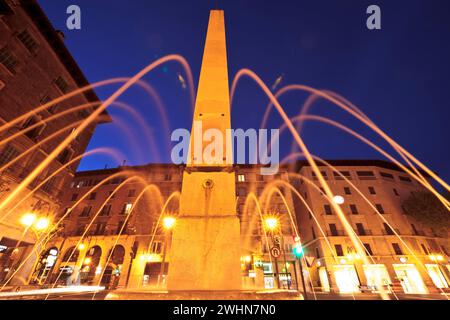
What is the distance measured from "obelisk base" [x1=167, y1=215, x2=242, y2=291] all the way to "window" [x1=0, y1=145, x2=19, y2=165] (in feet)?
72.8

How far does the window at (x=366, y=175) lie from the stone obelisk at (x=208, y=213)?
40.6 metres

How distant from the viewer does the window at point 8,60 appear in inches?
699

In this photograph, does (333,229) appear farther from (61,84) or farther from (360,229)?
(61,84)

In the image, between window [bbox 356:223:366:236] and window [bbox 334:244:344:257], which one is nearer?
window [bbox 334:244:344:257]

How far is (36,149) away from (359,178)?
48130 mm

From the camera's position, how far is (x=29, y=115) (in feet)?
65.0

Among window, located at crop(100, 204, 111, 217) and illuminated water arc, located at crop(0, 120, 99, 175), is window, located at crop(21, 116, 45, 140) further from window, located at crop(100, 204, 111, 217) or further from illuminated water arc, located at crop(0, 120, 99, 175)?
window, located at crop(100, 204, 111, 217)

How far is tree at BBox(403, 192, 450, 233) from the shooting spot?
99.2 ft

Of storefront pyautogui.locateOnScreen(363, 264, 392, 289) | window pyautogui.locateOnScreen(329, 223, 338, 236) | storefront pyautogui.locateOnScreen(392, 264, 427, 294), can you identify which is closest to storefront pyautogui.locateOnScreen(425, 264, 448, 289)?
storefront pyautogui.locateOnScreen(392, 264, 427, 294)

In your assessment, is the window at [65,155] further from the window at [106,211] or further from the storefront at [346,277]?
the storefront at [346,277]

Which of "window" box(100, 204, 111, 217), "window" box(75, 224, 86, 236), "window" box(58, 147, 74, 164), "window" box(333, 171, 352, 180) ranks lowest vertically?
"window" box(75, 224, 86, 236)

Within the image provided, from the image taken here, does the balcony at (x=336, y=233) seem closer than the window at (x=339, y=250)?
No

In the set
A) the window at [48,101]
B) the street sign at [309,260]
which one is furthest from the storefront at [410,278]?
the window at [48,101]

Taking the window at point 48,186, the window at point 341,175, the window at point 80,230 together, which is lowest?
the window at point 80,230
